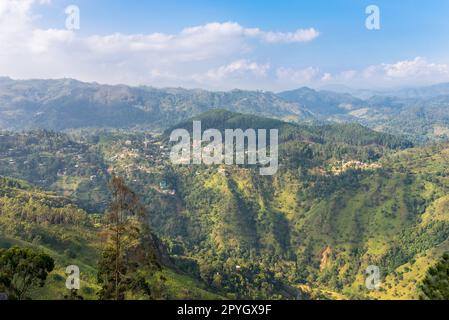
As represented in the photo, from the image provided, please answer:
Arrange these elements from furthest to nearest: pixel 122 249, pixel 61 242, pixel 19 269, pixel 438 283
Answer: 1. pixel 61 242
2. pixel 438 283
3. pixel 19 269
4. pixel 122 249

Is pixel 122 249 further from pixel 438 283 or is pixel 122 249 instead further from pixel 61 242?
pixel 61 242

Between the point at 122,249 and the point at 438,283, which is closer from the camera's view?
the point at 122,249

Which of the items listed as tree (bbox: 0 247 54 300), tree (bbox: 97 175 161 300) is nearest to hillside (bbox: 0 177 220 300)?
tree (bbox: 0 247 54 300)

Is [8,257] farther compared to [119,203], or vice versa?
[8,257]

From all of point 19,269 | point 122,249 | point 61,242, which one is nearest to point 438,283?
point 122,249
